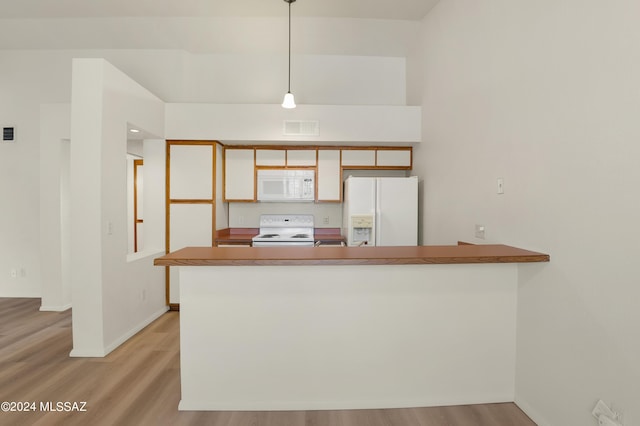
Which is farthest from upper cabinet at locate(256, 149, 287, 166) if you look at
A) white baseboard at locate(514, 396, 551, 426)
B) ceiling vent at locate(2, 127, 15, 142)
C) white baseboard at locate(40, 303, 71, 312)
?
white baseboard at locate(514, 396, 551, 426)

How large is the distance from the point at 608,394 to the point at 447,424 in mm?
802

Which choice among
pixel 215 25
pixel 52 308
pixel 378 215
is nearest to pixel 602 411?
pixel 378 215

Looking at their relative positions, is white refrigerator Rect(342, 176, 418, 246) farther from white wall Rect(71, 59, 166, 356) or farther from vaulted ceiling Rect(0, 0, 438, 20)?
white wall Rect(71, 59, 166, 356)

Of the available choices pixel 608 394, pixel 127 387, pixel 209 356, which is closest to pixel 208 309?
pixel 209 356

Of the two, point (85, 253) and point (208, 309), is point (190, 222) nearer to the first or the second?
point (85, 253)

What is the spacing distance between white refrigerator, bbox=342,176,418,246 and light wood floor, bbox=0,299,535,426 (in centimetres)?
191

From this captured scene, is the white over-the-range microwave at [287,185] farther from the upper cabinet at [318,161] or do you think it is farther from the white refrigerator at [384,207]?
the white refrigerator at [384,207]

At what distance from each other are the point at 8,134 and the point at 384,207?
4.86 metres

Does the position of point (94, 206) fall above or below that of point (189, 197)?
below

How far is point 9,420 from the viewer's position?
1.89 m

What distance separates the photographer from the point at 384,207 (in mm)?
3623

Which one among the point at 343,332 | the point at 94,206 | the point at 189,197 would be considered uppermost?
the point at 189,197

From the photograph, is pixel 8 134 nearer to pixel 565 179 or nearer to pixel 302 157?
pixel 302 157

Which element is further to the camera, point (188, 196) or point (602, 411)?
point (188, 196)
